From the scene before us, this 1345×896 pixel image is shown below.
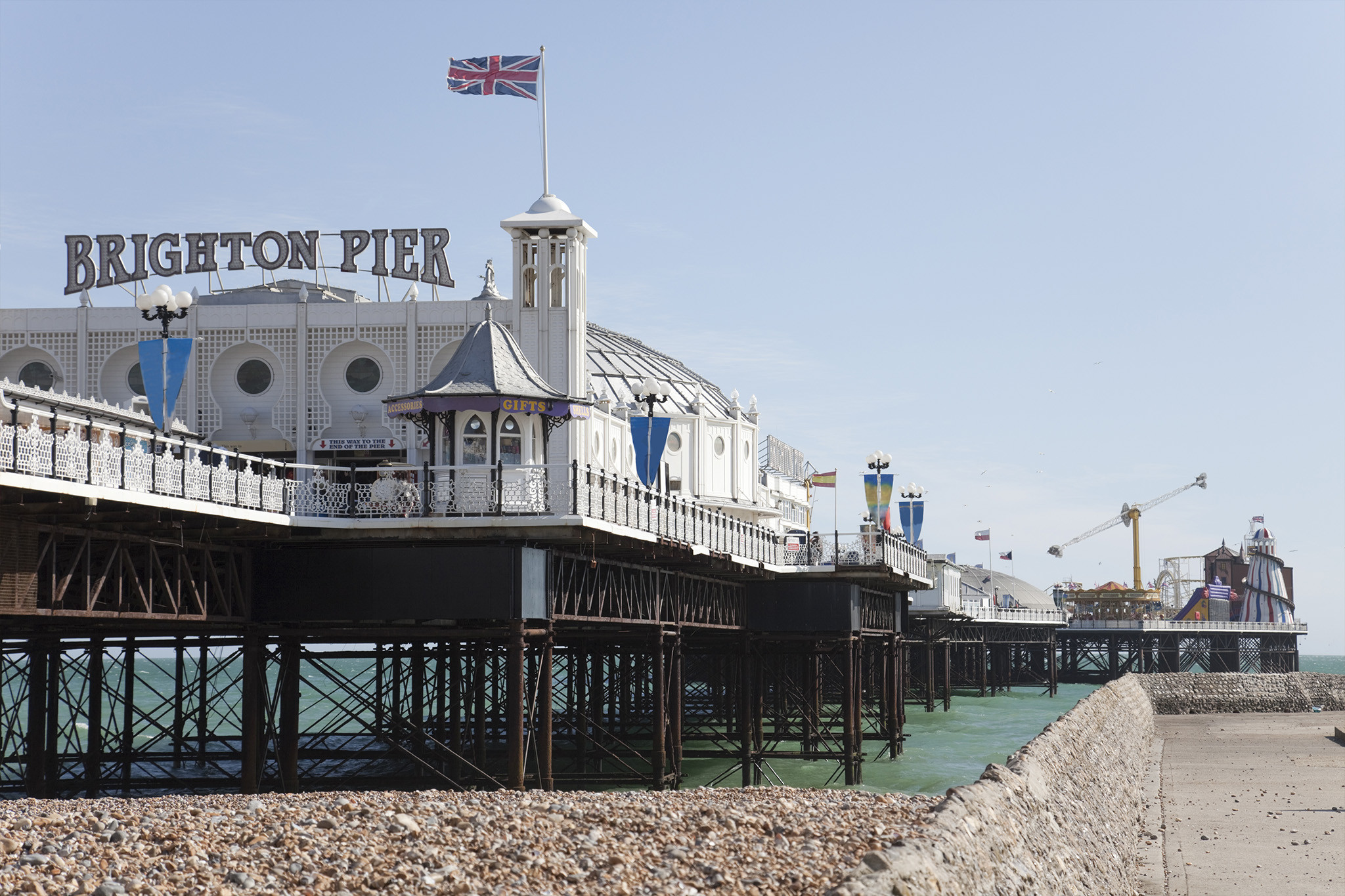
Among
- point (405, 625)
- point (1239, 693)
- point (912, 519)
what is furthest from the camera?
point (1239, 693)

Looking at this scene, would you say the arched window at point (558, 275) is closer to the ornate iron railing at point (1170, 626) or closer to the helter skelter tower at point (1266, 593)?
the ornate iron railing at point (1170, 626)

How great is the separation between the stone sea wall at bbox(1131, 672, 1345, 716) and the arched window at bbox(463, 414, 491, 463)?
65928mm

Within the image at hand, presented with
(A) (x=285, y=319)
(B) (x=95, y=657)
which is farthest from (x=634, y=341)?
(B) (x=95, y=657)

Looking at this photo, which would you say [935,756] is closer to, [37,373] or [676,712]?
[676,712]

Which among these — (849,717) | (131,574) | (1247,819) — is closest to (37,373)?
(131,574)

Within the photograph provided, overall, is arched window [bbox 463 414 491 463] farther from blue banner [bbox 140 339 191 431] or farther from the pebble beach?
the pebble beach

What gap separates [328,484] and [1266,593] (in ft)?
389

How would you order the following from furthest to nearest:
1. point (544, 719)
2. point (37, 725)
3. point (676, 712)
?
point (676, 712), point (37, 725), point (544, 719)

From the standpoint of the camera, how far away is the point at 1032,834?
797 inches

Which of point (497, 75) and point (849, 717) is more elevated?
point (497, 75)

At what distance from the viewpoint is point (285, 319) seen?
4419 centimetres

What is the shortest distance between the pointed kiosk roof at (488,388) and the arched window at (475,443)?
384 mm

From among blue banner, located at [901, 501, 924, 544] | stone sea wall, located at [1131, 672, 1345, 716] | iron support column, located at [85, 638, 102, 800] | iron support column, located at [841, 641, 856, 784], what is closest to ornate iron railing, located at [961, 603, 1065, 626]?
stone sea wall, located at [1131, 672, 1345, 716]

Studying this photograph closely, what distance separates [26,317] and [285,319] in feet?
27.5
